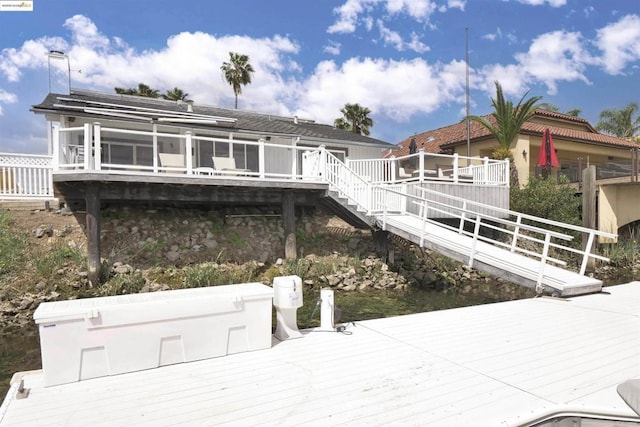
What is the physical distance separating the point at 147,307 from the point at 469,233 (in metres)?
9.02

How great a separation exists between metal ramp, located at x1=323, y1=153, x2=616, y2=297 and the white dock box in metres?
5.74

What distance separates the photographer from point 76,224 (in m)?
11.3

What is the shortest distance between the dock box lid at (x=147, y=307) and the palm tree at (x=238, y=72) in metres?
27.2

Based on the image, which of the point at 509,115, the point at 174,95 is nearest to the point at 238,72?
the point at 174,95

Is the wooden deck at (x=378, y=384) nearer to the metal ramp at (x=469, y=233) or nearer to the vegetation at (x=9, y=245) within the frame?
the metal ramp at (x=469, y=233)

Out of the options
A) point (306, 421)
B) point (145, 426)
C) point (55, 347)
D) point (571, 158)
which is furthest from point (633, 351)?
point (571, 158)

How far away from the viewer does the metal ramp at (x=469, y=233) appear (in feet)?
24.6

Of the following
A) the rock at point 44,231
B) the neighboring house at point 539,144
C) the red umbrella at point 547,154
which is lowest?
the rock at point 44,231

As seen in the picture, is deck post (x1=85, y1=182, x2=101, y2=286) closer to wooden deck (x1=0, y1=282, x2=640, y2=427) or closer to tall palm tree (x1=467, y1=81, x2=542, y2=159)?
wooden deck (x1=0, y1=282, x2=640, y2=427)

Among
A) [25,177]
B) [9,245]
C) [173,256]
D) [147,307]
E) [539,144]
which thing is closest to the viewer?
[147,307]

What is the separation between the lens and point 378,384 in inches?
135

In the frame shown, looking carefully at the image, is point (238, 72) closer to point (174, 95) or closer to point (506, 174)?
point (174, 95)

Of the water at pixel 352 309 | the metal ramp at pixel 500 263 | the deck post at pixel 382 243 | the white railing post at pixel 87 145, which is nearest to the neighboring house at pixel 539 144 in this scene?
the deck post at pixel 382 243

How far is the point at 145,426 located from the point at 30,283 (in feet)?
28.0
